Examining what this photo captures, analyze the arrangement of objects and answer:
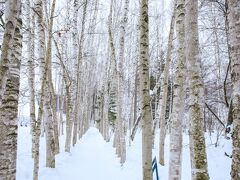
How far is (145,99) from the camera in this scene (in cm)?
561

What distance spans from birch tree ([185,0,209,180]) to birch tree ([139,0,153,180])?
1.50m

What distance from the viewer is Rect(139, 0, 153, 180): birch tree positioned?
5418mm

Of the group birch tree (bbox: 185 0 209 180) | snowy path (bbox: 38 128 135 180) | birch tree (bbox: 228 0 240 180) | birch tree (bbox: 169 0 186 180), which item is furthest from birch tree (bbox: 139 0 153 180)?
snowy path (bbox: 38 128 135 180)

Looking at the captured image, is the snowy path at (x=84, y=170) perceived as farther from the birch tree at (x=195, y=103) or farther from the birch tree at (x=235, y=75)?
the birch tree at (x=235, y=75)

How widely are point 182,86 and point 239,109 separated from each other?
3.32 meters

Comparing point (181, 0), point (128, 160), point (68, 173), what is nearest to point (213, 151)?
point (128, 160)

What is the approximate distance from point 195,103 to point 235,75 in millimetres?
1661

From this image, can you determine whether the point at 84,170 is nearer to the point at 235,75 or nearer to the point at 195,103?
the point at 195,103

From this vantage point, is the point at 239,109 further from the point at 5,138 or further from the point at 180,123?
the point at 180,123

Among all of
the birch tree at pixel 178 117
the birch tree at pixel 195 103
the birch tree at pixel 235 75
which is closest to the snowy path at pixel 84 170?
the birch tree at pixel 178 117

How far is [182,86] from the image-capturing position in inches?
221

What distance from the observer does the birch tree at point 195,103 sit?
3816 millimetres

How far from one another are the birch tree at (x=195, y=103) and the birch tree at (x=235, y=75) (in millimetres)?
1558

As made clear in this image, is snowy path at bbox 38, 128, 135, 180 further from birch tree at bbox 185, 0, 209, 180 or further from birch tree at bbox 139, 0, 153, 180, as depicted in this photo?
birch tree at bbox 185, 0, 209, 180
